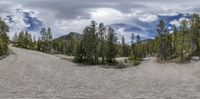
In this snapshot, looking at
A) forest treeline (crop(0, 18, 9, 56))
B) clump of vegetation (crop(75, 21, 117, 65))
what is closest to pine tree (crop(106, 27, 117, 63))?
clump of vegetation (crop(75, 21, 117, 65))

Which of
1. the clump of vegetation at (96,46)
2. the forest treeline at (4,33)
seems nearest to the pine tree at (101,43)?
the clump of vegetation at (96,46)

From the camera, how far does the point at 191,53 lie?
118 metres

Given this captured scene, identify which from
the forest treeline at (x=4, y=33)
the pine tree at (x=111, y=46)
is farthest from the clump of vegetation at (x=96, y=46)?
the forest treeline at (x=4, y=33)

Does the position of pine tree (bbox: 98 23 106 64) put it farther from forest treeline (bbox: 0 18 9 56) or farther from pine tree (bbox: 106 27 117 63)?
forest treeline (bbox: 0 18 9 56)

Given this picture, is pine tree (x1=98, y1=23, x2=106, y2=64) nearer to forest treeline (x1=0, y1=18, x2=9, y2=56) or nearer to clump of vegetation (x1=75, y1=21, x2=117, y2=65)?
clump of vegetation (x1=75, y1=21, x2=117, y2=65)

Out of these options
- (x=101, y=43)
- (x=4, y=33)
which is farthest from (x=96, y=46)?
(x=4, y=33)

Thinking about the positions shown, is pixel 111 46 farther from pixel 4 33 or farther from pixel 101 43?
pixel 4 33

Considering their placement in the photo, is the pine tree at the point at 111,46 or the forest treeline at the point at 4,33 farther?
the forest treeline at the point at 4,33

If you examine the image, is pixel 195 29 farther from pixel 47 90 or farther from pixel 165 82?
pixel 47 90

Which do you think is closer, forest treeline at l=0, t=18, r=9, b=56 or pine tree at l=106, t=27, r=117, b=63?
pine tree at l=106, t=27, r=117, b=63

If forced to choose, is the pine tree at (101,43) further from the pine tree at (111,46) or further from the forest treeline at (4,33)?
the forest treeline at (4,33)

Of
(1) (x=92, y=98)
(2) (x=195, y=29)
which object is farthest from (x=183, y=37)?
(1) (x=92, y=98)

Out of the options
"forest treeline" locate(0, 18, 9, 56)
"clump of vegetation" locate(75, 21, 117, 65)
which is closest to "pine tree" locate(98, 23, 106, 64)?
"clump of vegetation" locate(75, 21, 117, 65)

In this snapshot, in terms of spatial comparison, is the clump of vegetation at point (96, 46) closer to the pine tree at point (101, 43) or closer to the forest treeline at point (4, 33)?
the pine tree at point (101, 43)
